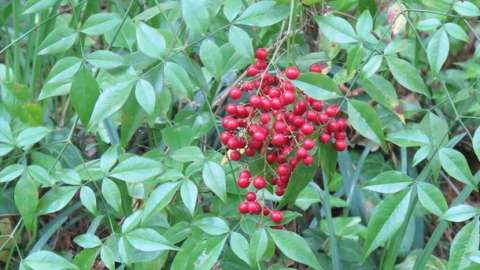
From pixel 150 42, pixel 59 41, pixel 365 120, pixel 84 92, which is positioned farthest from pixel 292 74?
pixel 59 41

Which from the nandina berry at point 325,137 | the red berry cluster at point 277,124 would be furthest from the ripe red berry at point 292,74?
the nandina berry at point 325,137

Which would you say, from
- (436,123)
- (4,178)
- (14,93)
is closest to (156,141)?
(14,93)

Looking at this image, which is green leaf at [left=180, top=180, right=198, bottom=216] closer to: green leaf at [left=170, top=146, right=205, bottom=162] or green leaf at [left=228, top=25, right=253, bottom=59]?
green leaf at [left=170, top=146, right=205, bottom=162]

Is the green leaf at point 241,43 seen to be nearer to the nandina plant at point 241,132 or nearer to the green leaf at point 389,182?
the nandina plant at point 241,132

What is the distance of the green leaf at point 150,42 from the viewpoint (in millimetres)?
1261

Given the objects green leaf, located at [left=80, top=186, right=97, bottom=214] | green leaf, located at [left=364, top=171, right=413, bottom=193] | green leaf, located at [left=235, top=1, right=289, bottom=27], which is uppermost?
green leaf, located at [left=235, top=1, right=289, bottom=27]

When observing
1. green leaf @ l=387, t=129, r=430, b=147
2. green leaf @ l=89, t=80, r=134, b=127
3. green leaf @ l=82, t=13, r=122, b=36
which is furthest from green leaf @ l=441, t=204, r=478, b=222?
green leaf @ l=82, t=13, r=122, b=36

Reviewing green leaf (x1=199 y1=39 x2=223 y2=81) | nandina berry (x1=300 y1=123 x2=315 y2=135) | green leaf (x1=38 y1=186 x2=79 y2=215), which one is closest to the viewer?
nandina berry (x1=300 y1=123 x2=315 y2=135)

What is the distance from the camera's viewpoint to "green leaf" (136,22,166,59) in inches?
49.6

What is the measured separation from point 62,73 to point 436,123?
2.23 feet

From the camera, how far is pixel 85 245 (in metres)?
1.38

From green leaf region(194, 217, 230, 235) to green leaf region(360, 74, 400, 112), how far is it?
1.08 ft

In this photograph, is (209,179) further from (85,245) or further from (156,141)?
(156,141)

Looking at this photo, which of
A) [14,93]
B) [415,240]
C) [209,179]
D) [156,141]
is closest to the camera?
[209,179]
